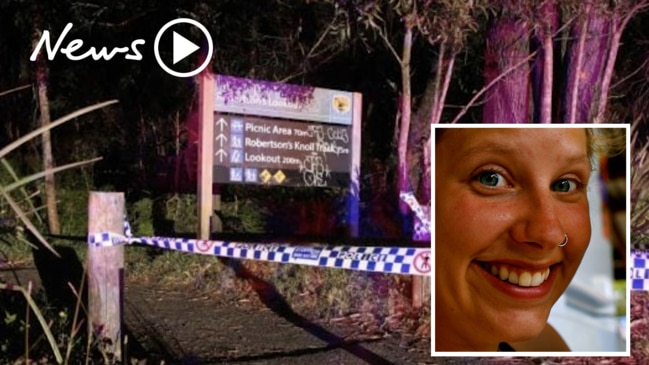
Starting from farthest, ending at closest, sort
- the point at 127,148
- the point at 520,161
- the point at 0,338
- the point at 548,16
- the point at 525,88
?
the point at 127,148 < the point at 525,88 < the point at 548,16 < the point at 0,338 < the point at 520,161

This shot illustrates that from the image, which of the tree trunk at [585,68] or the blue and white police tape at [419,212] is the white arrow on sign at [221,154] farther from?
the tree trunk at [585,68]

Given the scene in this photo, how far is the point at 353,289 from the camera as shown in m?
5.96

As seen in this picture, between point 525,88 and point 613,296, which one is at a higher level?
point 525,88

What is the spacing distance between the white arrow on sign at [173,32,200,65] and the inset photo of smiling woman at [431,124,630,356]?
1835 millimetres

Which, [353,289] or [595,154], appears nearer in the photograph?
[595,154]

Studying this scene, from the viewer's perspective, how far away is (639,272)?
3789 mm

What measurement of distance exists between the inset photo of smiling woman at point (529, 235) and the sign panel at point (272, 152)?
2.60 meters

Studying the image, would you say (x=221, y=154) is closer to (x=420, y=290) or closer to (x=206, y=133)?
(x=206, y=133)

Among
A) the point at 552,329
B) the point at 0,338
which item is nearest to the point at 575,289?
the point at 552,329

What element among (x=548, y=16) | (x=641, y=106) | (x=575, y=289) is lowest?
(x=575, y=289)

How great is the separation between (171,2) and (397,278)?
2992 mm

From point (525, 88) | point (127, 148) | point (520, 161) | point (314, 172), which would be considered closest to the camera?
point (520, 161)

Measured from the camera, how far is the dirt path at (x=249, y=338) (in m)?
4.89

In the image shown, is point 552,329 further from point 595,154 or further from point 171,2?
point 171,2
